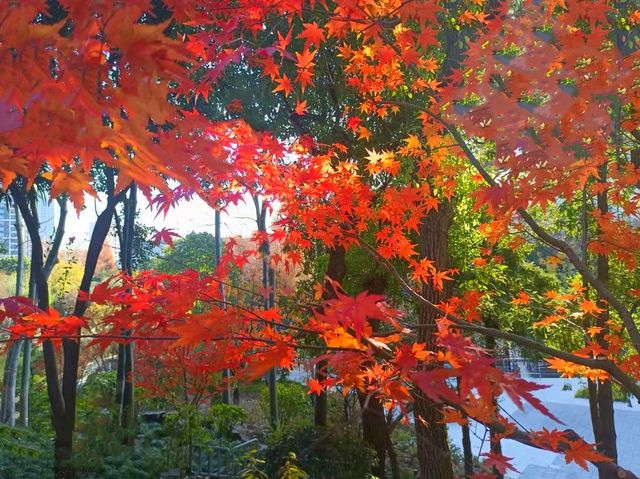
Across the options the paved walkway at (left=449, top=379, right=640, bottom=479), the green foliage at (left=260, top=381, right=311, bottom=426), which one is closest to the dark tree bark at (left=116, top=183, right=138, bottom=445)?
the green foliage at (left=260, top=381, right=311, bottom=426)

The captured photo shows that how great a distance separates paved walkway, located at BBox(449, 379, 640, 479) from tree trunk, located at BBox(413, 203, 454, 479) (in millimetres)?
3108

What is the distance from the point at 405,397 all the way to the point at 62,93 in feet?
4.53

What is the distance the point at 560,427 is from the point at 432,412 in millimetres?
11172

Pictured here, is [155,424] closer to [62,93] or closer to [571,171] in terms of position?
[571,171]

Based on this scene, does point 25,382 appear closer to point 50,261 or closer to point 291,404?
point 50,261

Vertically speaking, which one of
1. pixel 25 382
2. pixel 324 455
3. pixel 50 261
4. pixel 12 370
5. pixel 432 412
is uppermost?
pixel 50 261

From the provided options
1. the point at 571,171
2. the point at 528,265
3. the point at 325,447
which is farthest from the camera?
the point at 528,265

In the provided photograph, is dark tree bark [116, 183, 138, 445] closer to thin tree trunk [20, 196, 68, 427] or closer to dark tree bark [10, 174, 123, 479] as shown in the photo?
thin tree trunk [20, 196, 68, 427]

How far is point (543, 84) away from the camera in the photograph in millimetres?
2592

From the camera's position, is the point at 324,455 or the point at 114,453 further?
the point at 114,453

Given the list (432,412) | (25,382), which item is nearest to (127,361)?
(25,382)

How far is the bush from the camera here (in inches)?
243

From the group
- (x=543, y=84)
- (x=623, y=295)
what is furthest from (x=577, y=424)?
(x=543, y=84)

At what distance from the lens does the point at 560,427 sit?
14141 millimetres
